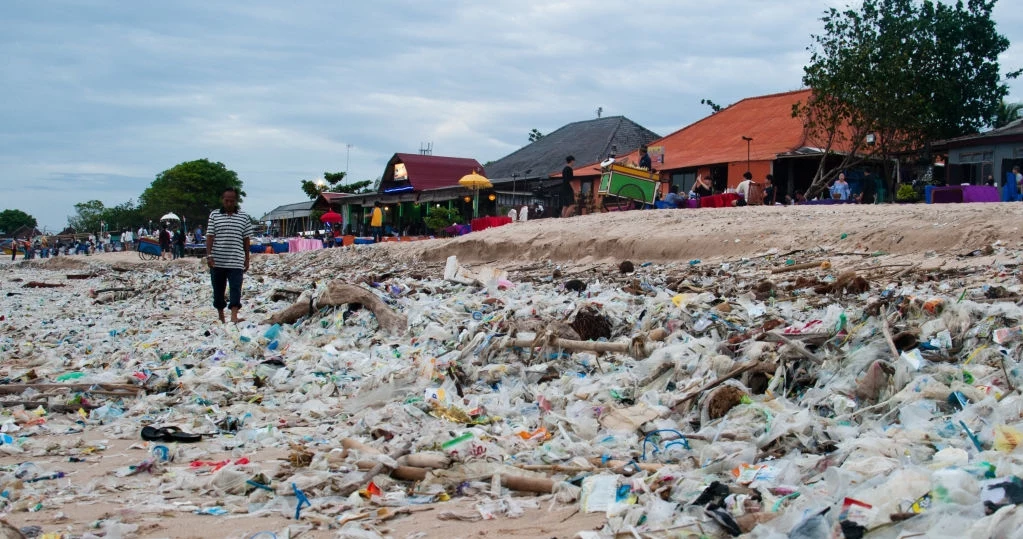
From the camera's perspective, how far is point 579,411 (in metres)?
3.74

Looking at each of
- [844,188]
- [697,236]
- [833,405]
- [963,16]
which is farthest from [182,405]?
[963,16]

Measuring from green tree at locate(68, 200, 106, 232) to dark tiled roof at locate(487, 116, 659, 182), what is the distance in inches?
2015

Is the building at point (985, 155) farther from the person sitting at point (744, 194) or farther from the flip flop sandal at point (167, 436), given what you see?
the flip flop sandal at point (167, 436)

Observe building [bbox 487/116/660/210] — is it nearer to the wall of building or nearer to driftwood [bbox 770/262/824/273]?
the wall of building

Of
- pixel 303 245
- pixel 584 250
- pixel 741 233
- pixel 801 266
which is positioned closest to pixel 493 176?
pixel 303 245

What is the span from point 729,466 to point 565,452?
65cm

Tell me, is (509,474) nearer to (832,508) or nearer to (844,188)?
(832,508)

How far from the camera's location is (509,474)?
279 cm

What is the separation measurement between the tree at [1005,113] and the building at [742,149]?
815 cm

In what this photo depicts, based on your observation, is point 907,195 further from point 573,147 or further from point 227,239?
point 573,147

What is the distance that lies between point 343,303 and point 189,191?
174ft

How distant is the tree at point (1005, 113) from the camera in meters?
24.5

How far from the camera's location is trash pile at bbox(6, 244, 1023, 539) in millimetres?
2402

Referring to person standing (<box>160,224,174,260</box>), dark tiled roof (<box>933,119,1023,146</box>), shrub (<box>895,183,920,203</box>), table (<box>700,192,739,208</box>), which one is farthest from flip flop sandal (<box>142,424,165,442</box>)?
person standing (<box>160,224,174,260</box>)
